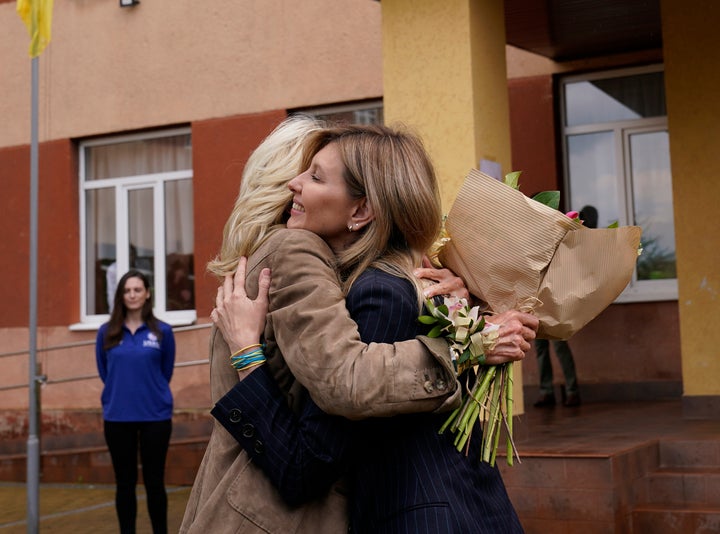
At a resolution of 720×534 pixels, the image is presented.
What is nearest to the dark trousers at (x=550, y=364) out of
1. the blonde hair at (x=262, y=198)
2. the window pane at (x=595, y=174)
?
the window pane at (x=595, y=174)

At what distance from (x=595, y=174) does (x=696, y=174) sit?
6.97 feet

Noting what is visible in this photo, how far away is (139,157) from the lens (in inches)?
493

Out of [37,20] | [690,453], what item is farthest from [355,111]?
[690,453]

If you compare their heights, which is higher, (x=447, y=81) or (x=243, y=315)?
(x=447, y=81)

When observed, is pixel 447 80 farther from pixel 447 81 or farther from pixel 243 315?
pixel 243 315

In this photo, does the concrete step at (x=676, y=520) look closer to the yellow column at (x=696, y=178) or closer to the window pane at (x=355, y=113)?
the yellow column at (x=696, y=178)

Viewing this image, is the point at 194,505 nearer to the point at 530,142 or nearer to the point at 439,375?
the point at 439,375

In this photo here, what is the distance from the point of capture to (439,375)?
7.33 ft

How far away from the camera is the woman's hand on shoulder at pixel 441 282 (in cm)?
240

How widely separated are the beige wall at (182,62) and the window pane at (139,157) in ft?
1.00

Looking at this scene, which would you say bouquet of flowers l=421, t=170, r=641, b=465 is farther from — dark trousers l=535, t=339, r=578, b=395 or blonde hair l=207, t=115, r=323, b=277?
dark trousers l=535, t=339, r=578, b=395

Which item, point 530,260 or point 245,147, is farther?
point 245,147

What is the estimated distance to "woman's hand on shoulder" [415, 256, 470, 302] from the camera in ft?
7.87

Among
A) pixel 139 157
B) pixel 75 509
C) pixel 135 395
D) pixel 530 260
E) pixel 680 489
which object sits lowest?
pixel 75 509
